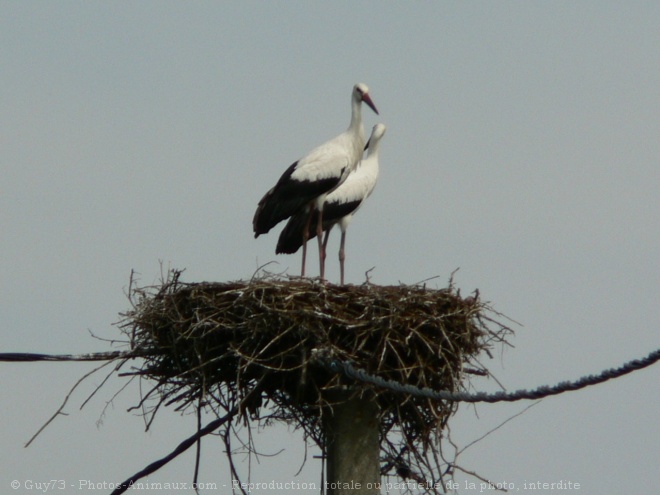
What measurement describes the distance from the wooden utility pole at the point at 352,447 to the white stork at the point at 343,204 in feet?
14.2

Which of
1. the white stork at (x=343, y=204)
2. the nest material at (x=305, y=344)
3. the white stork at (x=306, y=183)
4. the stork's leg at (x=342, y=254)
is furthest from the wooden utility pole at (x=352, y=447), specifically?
the stork's leg at (x=342, y=254)

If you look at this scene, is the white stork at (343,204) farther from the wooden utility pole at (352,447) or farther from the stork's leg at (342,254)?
the wooden utility pole at (352,447)

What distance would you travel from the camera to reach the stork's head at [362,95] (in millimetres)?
11836

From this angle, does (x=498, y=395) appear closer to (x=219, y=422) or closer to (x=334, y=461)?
(x=334, y=461)

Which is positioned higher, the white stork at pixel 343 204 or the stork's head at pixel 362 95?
Answer: the stork's head at pixel 362 95

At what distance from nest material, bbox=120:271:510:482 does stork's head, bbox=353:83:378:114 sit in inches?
144

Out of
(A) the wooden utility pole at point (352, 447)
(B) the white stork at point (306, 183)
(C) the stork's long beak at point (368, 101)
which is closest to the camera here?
(A) the wooden utility pole at point (352, 447)

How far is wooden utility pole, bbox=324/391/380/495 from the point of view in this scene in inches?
282

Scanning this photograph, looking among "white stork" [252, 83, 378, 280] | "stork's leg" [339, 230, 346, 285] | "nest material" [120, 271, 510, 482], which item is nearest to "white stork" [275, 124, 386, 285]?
"stork's leg" [339, 230, 346, 285]

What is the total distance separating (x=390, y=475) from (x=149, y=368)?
5.40 feet

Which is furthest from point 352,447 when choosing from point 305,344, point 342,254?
point 342,254

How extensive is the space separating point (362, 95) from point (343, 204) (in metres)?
0.96

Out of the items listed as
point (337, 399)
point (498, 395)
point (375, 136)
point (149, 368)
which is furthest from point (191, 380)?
point (375, 136)

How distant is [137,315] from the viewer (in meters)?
8.56
